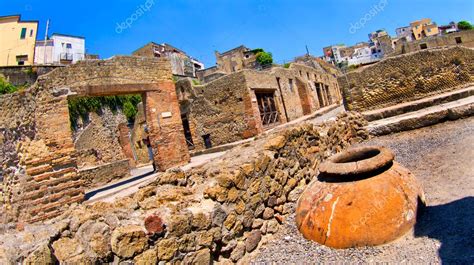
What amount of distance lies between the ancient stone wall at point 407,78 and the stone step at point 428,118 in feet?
4.98

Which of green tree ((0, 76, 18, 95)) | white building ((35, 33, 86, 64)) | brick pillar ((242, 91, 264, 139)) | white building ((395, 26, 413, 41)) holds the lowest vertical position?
brick pillar ((242, 91, 264, 139))

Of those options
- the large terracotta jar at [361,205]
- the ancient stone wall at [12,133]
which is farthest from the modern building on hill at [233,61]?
the large terracotta jar at [361,205]

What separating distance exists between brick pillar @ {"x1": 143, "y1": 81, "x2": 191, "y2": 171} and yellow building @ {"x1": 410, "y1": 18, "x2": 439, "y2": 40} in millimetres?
65813

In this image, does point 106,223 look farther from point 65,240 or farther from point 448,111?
point 448,111

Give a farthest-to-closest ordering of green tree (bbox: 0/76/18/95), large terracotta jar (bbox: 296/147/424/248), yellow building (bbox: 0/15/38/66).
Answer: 1. yellow building (bbox: 0/15/38/66)
2. green tree (bbox: 0/76/18/95)
3. large terracotta jar (bbox: 296/147/424/248)

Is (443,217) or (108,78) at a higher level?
(108,78)

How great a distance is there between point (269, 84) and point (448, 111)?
1038cm

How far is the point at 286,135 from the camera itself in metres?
5.11

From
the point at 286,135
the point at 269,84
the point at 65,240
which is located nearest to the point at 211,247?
the point at 65,240

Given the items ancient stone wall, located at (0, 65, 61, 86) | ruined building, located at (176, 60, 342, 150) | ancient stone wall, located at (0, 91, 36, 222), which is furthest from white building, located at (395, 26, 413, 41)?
ancient stone wall, located at (0, 91, 36, 222)

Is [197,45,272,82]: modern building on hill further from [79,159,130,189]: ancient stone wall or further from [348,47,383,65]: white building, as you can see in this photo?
[79,159,130,189]: ancient stone wall

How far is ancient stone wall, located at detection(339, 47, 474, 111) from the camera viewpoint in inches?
368

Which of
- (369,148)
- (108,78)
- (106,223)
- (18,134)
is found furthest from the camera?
(108,78)

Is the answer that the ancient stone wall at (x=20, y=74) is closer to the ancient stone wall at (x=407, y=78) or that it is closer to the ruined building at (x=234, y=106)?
the ruined building at (x=234, y=106)
